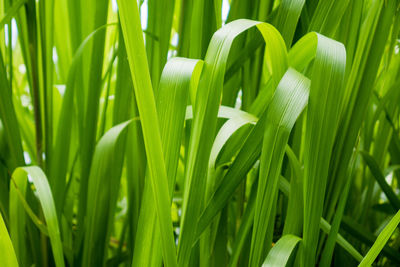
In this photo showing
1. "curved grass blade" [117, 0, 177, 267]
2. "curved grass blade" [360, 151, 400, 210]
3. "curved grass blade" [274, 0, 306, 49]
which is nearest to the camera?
"curved grass blade" [117, 0, 177, 267]

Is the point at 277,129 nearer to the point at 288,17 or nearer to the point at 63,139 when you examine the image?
the point at 288,17

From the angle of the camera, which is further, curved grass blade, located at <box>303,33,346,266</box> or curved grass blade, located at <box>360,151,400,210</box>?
curved grass blade, located at <box>360,151,400,210</box>

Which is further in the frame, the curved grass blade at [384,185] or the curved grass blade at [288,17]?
the curved grass blade at [384,185]

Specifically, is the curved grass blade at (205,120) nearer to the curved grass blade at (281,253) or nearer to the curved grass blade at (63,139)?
the curved grass blade at (281,253)

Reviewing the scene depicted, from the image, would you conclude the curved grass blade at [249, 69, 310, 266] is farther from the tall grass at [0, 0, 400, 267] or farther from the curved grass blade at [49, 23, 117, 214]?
the curved grass blade at [49, 23, 117, 214]

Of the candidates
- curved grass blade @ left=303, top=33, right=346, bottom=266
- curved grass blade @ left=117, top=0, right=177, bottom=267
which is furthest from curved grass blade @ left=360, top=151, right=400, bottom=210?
curved grass blade @ left=117, top=0, right=177, bottom=267

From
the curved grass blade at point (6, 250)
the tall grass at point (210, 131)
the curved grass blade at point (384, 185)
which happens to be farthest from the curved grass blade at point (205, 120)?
the curved grass blade at point (384, 185)

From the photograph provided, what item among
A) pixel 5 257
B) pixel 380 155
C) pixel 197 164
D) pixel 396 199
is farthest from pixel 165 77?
pixel 380 155

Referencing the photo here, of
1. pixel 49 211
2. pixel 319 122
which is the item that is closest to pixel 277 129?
pixel 319 122

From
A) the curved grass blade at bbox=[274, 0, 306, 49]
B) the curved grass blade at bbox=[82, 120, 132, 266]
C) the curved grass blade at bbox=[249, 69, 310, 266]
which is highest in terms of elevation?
the curved grass blade at bbox=[274, 0, 306, 49]
